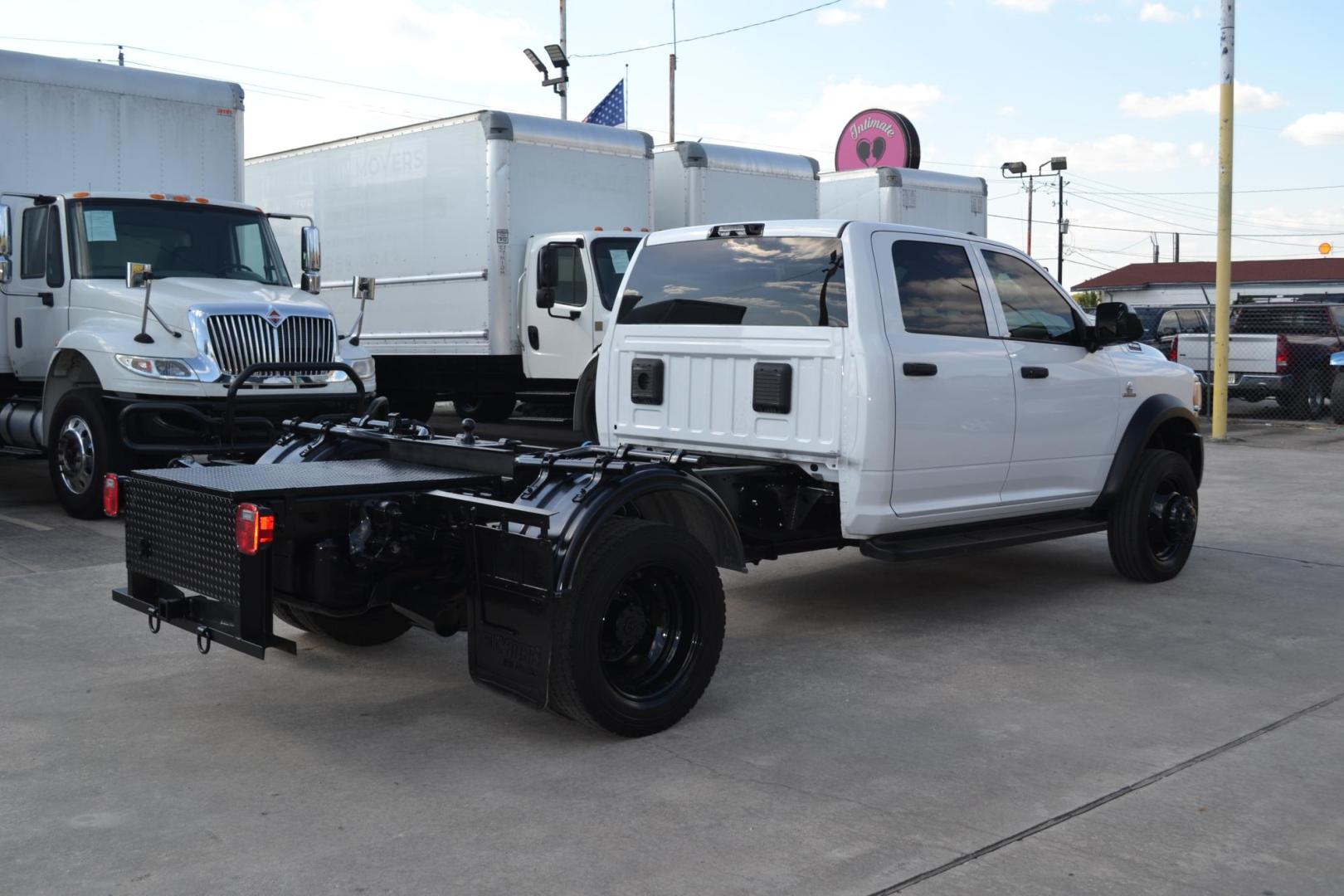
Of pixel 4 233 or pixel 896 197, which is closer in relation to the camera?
pixel 4 233

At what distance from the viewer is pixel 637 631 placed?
493cm

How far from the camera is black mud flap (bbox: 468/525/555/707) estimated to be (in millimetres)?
4520

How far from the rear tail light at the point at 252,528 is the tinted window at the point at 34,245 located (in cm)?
729

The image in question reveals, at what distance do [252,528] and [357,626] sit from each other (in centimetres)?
168

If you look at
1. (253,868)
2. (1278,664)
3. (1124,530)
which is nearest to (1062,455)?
(1124,530)

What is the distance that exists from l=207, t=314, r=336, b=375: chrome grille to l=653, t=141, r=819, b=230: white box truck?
5676 mm

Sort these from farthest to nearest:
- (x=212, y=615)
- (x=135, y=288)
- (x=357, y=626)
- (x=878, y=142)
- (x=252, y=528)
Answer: (x=878, y=142) < (x=135, y=288) < (x=357, y=626) < (x=212, y=615) < (x=252, y=528)

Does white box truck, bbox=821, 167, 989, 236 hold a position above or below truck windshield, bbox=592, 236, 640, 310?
above

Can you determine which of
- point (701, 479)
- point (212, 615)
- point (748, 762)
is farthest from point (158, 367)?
point (748, 762)

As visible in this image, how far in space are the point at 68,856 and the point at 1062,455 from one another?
5327 mm

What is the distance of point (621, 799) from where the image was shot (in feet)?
13.8

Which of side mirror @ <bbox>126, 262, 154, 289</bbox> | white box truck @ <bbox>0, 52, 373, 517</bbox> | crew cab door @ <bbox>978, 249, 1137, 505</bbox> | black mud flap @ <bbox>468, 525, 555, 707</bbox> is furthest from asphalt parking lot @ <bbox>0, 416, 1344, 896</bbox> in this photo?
side mirror @ <bbox>126, 262, 154, 289</bbox>

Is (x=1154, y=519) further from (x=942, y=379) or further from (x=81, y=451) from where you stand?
(x=81, y=451)

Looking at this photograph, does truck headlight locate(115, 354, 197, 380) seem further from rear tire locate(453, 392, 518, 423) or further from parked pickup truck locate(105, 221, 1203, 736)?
rear tire locate(453, 392, 518, 423)
